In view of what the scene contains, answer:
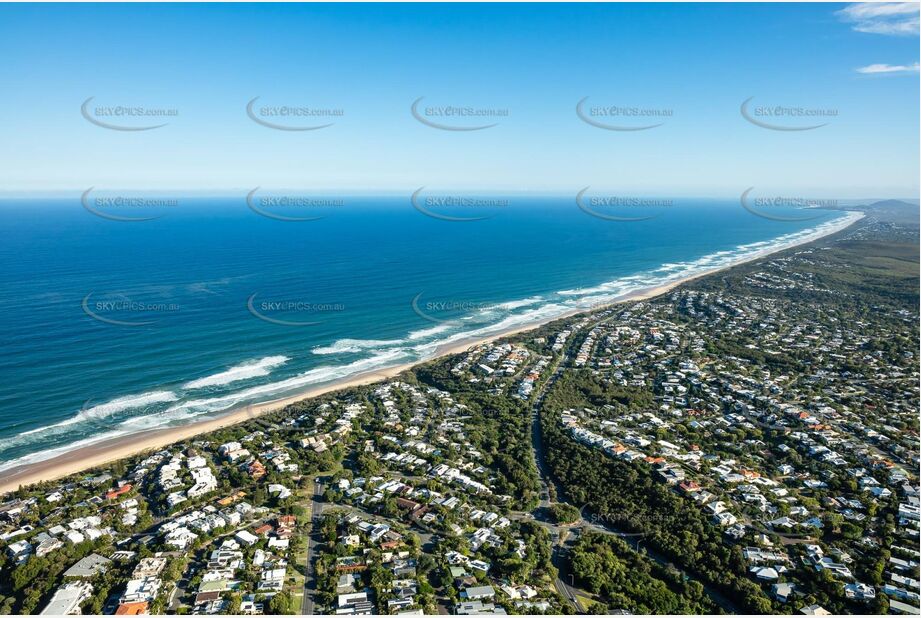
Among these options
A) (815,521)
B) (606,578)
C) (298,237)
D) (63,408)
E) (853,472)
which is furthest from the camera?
(298,237)

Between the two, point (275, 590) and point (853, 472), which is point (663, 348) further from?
point (275, 590)

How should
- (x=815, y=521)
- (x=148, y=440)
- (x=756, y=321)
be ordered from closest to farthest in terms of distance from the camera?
(x=815, y=521)
(x=148, y=440)
(x=756, y=321)

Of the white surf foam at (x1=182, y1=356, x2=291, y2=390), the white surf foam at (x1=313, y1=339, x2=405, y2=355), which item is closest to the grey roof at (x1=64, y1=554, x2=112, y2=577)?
the white surf foam at (x1=182, y1=356, x2=291, y2=390)

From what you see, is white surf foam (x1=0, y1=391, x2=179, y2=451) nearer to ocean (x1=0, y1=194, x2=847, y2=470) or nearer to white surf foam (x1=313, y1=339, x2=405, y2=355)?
ocean (x1=0, y1=194, x2=847, y2=470)

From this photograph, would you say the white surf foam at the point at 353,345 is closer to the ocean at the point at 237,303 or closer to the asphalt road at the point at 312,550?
the ocean at the point at 237,303

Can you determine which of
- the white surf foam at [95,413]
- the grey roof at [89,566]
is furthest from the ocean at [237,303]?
the grey roof at [89,566]

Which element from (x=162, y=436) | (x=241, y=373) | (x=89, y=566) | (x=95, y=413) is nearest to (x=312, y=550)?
(x=89, y=566)

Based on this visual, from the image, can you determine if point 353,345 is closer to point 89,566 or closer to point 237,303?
point 237,303

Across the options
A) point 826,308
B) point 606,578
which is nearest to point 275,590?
point 606,578

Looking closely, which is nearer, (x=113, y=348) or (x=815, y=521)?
(x=815, y=521)
